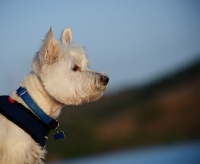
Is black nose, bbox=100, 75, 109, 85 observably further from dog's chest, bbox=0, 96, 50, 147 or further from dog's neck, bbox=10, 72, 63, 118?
dog's chest, bbox=0, 96, 50, 147

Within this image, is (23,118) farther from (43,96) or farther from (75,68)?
(75,68)

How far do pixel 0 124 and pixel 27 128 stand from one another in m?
0.29

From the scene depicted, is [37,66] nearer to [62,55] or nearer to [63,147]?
[62,55]

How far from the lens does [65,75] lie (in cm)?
634

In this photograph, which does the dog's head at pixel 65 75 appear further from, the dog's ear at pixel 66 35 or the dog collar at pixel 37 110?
the dog's ear at pixel 66 35

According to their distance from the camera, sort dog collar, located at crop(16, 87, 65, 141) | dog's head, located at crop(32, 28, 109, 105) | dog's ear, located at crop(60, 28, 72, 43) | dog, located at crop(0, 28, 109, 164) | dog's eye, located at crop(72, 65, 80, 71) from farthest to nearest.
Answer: dog's ear, located at crop(60, 28, 72, 43) → dog's eye, located at crop(72, 65, 80, 71) → dog's head, located at crop(32, 28, 109, 105) → dog collar, located at crop(16, 87, 65, 141) → dog, located at crop(0, 28, 109, 164)

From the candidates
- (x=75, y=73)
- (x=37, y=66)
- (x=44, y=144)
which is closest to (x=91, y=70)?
(x=75, y=73)

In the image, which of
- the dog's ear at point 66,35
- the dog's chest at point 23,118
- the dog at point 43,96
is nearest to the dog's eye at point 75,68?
the dog at point 43,96

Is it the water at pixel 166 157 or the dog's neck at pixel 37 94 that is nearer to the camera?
the dog's neck at pixel 37 94

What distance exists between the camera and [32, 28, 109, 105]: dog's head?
20.4 feet

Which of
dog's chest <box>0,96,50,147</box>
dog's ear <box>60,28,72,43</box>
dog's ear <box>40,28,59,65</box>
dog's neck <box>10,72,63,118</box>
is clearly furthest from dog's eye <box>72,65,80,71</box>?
dog's chest <box>0,96,50,147</box>

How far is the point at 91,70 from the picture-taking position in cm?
659

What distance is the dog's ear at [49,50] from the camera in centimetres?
621

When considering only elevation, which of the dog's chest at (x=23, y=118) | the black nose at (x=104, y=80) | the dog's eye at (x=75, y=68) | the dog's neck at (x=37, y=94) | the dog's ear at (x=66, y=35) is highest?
the dog's ear at (x=66, y=35)
